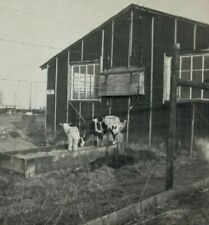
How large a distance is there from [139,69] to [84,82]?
A: 2.54 m

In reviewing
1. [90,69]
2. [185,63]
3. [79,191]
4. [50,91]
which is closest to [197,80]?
[185,63]

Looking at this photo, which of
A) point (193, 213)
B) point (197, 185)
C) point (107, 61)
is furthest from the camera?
point (107, 61)

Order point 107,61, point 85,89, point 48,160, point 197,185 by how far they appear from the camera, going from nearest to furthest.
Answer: point 197,185 → point 48,160 → point 107,61 → point 85,89

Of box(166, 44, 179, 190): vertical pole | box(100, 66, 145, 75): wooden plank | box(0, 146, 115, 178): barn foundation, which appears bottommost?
box(0, 146, 115, 178): barn foundation

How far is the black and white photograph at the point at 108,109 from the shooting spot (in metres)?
6.40

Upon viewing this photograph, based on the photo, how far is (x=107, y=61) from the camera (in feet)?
46.5

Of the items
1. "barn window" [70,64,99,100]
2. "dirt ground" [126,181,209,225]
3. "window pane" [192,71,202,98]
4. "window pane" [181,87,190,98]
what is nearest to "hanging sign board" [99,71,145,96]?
"barn window" [70,64,99,100]

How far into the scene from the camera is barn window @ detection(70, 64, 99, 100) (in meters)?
14.6

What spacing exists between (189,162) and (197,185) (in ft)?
14.4

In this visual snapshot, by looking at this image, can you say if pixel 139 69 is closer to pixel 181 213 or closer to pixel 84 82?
pixel 84 82

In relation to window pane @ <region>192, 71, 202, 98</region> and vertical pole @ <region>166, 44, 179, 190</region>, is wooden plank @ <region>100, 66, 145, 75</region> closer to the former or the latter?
window pane @ <region>192, 71, 202, 98</region>

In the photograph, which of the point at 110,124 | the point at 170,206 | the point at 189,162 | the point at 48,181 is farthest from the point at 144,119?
the point at 170,206

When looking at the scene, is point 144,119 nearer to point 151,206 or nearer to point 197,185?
point 197,185

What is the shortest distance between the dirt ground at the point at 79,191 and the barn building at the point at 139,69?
8.03 ft
